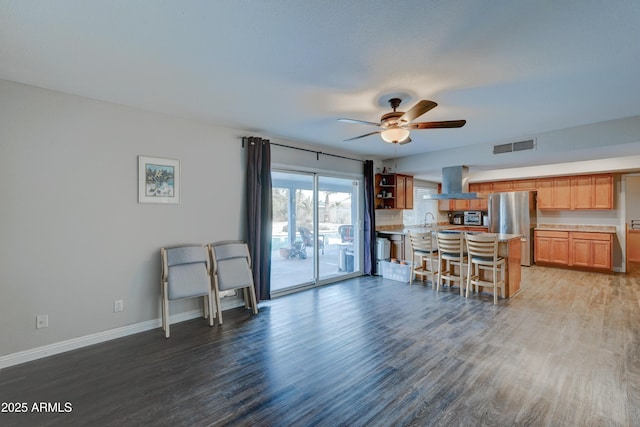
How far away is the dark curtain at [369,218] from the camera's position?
18.7 ft

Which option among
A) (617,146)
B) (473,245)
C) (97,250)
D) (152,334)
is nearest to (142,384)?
(152,334)

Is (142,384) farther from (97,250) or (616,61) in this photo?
(616,61)

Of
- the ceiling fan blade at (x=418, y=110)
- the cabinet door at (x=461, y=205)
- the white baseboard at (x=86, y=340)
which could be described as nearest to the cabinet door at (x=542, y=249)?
the cabinet door at (x=461, y=205)

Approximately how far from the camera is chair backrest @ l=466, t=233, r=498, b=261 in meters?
4.16

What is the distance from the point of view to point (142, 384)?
2238mm

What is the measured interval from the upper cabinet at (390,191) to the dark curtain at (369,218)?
425 millimetres

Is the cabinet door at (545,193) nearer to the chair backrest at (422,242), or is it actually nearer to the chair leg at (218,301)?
the chair backrest at (422,242)

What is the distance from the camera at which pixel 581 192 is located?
6.28 metres

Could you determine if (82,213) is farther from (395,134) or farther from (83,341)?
(395,134)

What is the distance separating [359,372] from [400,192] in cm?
447

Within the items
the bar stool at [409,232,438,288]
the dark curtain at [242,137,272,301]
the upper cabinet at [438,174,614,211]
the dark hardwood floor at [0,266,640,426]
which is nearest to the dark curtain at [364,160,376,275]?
the bar stool at [409,232,438,288]

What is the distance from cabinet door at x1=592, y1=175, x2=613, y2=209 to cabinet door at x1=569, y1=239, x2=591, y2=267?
841mm

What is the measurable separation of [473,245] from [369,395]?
10.4 ft

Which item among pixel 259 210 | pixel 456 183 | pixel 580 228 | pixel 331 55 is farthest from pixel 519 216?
pixel 331 55
